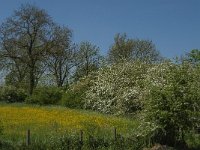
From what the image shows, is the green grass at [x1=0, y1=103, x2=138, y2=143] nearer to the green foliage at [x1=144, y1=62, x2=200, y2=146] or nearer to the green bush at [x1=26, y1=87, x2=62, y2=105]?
the green foliage at [x1=144, y1=62, x2=200, y2=146]

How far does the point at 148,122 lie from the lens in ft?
75.4

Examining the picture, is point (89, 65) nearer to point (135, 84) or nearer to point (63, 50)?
point (63, 50)

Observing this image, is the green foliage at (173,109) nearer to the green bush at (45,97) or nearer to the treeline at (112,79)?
the treeline at (112,79)

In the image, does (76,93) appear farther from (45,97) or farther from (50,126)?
(50,126)

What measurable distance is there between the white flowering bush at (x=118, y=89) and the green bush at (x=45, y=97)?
7187 millimetres

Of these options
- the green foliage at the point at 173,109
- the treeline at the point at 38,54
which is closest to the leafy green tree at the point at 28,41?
the treeline at the point at 38,54

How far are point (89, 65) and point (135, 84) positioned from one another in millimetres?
31577

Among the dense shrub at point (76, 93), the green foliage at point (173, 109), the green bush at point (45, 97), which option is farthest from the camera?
the green bush at point (45, 97)

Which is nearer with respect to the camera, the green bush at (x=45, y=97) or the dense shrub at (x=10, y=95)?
the green bush at (x=45, y=97)

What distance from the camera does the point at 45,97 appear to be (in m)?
48.7

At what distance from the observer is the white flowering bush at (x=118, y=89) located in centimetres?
3581

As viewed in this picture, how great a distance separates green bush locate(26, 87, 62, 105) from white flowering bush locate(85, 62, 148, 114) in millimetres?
7187

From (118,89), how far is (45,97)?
1216cm

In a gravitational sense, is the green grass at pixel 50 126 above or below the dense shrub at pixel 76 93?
below
